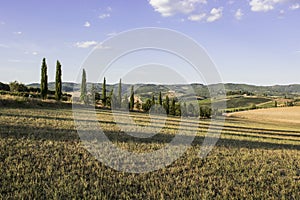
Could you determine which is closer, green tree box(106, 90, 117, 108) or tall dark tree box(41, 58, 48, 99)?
tall dark tree box(41, 58, 48, 99)

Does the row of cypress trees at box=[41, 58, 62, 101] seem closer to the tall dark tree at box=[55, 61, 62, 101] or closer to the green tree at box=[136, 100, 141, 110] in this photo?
the tall dark tree at box=[55, 61, 62, 101]

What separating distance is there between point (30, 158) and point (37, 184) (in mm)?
2379

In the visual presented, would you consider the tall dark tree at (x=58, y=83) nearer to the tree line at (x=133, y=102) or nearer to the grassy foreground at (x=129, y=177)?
the tree line at (x=133, y=102)

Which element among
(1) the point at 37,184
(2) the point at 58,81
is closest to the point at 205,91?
(1) the point at 37,184

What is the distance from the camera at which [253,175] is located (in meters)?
8.73

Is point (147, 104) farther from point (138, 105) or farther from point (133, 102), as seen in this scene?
point (133, 102)

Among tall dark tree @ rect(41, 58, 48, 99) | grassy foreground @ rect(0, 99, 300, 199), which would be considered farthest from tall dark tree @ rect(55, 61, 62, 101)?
grassy foreground @ rect(0, 99, 300, 199)

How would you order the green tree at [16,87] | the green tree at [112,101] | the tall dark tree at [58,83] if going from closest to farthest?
1. the tall dark tree at [58,83]
2. the green tree at [112,101]
3. the green tree at [16,87]

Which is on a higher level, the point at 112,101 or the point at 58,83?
the point at 58,83

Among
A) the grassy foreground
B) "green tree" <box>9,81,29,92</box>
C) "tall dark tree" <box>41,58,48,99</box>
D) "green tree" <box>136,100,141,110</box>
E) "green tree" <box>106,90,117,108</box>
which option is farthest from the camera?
"green tree" <box>136,100,141,110</box>

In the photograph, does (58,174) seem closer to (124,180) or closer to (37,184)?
Result: (37,184)

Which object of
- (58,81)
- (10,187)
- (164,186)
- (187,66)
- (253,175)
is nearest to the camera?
(10,187)

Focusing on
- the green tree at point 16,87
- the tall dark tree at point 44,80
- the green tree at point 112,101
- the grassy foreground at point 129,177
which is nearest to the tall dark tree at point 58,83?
the tall dark tree at point 44,80

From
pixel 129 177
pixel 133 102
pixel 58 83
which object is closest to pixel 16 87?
pixel 58 83
